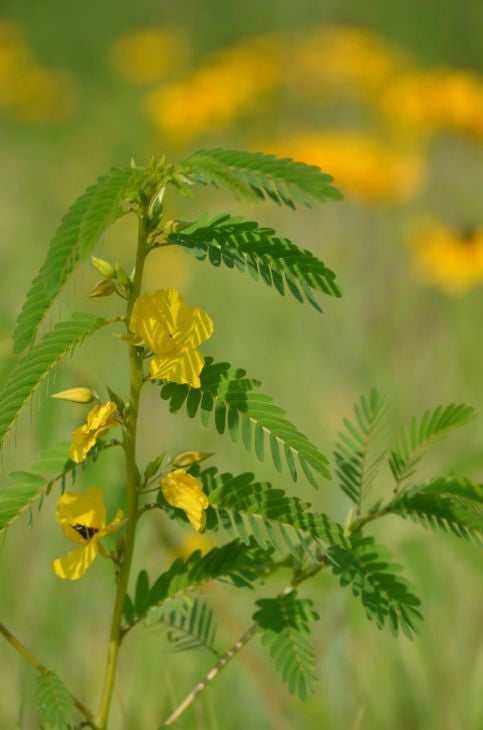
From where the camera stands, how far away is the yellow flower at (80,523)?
52cm

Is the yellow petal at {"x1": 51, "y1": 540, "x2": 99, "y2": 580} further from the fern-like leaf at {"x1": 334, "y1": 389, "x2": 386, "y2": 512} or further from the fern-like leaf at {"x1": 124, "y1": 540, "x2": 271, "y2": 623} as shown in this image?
the fern-like leaf at {"x1": 334, "y1": 389, "x2": 386, "y2": 512}

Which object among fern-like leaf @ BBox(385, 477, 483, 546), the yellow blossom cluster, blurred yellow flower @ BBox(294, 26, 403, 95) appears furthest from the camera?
the yellow blossom cluster

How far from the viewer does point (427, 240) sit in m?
1.93

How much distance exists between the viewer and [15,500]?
515 mm

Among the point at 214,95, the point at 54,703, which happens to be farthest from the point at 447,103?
the point at 54,703

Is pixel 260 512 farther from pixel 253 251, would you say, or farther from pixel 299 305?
pixel 299 305

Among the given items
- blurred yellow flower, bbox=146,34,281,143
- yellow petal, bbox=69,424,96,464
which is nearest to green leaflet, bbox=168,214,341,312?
yellow petal, bbox=69,424,96,464

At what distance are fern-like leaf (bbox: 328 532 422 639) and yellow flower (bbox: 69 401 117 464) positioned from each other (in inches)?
5.9

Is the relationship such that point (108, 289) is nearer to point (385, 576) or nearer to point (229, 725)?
point (385, 576)

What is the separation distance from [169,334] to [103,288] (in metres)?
0.04

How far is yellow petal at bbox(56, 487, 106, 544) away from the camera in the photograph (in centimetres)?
52

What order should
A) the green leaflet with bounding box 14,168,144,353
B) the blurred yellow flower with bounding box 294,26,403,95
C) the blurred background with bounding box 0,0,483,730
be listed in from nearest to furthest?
the green leaflet with bounding box 14,168,144,353
the blurred background with bounding box 0,0,483,730
the blurred yellow flower with bounding box 294,26,403,95

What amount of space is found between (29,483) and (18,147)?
3.63 metres

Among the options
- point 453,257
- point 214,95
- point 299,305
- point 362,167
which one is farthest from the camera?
point 214,95
